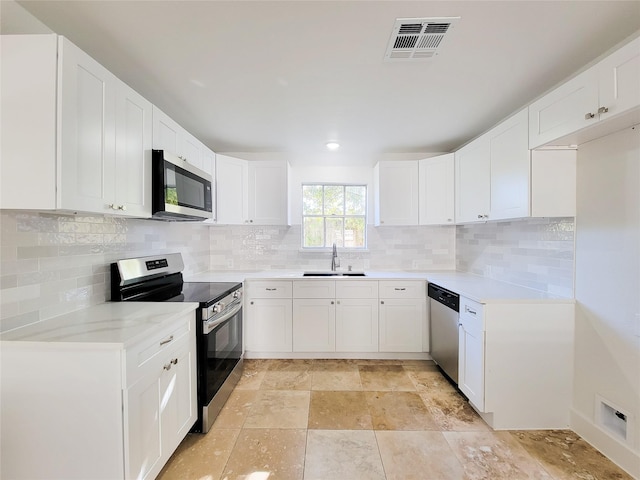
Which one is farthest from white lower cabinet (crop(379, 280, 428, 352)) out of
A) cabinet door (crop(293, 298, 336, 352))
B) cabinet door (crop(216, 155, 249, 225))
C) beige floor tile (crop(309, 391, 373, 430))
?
cabinet door (crop(216, 155, 249, 225))

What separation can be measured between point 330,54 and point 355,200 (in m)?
2.18

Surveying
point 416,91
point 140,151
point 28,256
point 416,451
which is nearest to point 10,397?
point 28,256

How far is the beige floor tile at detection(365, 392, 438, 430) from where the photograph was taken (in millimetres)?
1948

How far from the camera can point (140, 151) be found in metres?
1.72

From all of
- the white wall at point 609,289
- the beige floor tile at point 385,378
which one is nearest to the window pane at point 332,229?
the beige floor tile at point 385,378

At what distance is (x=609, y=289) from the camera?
1.67 metres

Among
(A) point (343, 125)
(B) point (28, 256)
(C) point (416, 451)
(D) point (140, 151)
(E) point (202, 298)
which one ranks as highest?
(A) point (343, 125)

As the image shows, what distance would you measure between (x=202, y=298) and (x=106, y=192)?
92 cm

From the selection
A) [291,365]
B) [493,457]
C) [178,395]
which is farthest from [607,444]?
[178,395]

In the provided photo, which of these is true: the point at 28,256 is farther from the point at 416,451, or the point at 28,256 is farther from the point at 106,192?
the point at 416,451

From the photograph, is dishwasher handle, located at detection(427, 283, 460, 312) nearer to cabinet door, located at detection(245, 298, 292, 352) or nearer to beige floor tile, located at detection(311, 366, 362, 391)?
beige floor tile, located at detection(311, 366, 362, 391)

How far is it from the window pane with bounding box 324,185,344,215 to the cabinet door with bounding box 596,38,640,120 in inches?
100

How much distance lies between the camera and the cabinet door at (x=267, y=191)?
127 inches

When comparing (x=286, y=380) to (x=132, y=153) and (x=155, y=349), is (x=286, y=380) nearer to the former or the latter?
(x=155, y=349)
